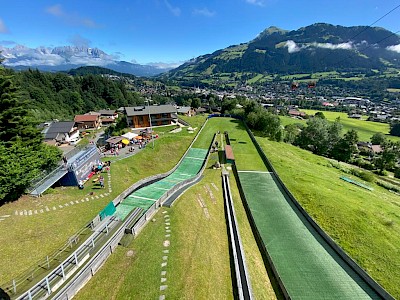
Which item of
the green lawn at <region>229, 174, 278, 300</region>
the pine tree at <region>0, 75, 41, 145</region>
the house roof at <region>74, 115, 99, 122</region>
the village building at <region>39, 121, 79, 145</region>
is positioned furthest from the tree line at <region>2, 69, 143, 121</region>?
the green lawn at <region>229, 174, 278, 300</region>

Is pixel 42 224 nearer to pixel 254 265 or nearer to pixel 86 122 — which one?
pixel 254 265

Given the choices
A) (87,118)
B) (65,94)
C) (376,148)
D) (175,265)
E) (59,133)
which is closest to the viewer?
(175,265)

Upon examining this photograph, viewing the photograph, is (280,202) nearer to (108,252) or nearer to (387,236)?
(387,236)

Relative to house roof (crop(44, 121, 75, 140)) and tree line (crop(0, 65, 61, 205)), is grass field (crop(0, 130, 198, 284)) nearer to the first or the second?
tree line (crop(0, 65, 61, 205))

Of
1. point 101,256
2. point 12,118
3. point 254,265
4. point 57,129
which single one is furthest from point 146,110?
point 254,265

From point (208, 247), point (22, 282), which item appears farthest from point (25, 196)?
point (208, 247)
